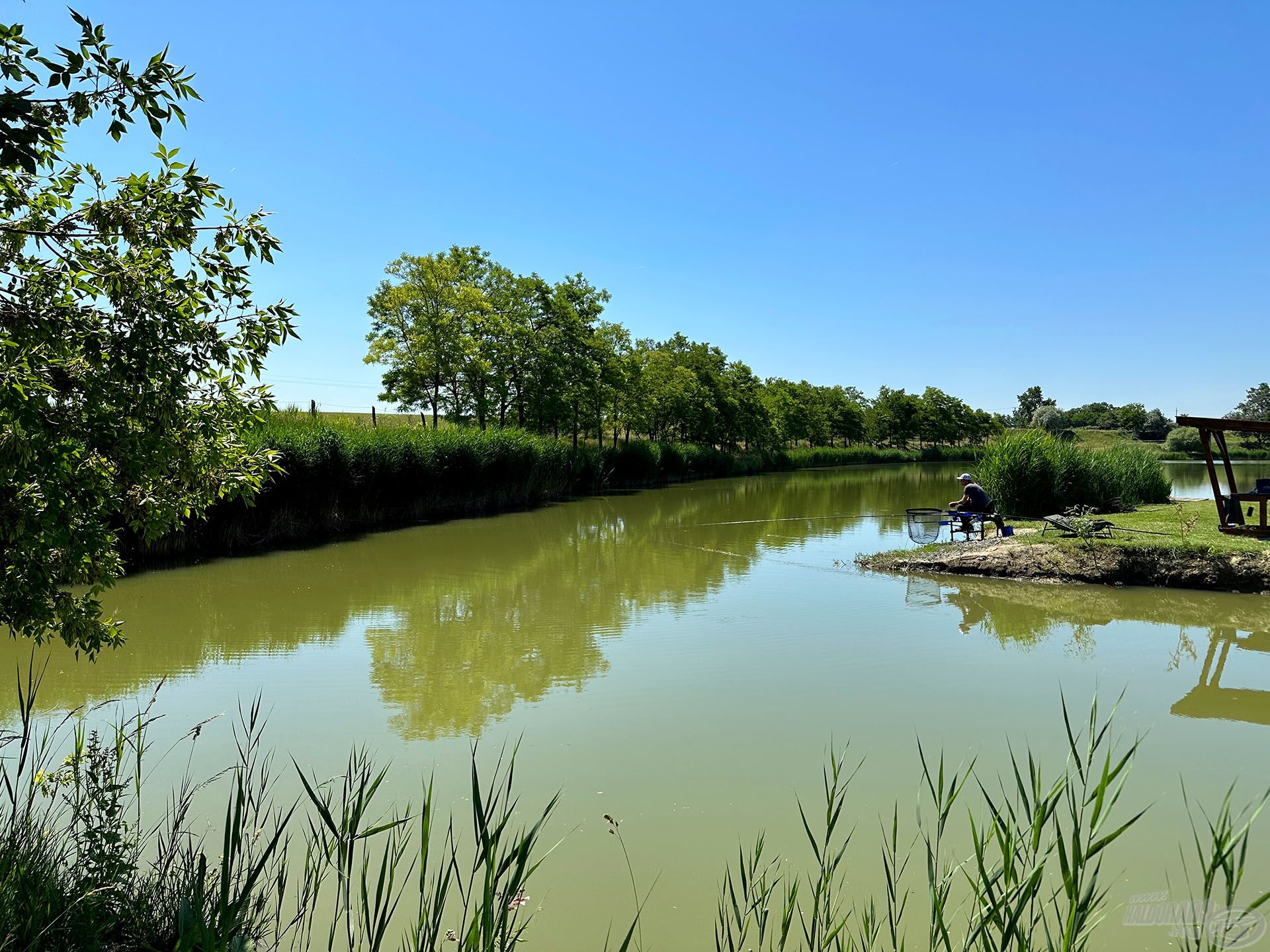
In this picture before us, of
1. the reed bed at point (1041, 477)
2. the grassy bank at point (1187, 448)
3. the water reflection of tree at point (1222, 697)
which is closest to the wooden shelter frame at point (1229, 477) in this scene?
the water reflection of tree at point (1222, 697)

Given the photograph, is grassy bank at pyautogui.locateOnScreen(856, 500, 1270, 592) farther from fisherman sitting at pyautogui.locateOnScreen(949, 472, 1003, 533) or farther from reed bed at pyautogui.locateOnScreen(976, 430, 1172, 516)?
reed bed at pyautogui.locateOnScreen(976, 430, 1172, 516)

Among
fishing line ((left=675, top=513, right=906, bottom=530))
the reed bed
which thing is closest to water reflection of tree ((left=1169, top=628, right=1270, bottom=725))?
the reed bed

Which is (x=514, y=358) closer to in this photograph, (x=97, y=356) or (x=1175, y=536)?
(x=1175, y=536)

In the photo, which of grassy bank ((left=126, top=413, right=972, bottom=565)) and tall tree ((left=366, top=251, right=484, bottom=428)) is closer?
grassy bank ((left=126, top=413, right=972, bottom=565))

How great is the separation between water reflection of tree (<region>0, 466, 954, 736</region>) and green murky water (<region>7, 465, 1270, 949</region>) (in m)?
0.07

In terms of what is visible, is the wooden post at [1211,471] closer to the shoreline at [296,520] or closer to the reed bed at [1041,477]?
the reed bed at [1041,477]

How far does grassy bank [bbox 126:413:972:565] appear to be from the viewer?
1694cm

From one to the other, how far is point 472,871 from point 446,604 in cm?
1021

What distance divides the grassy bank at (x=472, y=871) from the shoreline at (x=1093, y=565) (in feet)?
27.3

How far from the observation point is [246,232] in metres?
3.84

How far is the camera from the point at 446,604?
1255 cm

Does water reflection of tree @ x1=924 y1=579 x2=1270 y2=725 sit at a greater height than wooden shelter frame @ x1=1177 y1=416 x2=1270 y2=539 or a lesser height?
lesser

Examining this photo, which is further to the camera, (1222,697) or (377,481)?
(377,481)

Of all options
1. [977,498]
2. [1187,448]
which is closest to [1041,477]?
[977,498]
